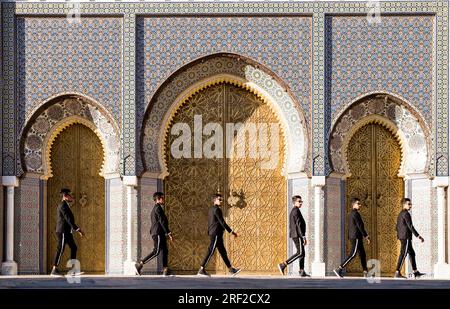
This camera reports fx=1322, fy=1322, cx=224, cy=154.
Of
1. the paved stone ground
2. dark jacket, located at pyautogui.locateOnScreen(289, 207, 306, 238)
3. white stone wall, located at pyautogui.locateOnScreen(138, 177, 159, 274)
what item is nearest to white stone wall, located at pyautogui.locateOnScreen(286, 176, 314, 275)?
the paved stone ground

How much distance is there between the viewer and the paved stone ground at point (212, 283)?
42.1 ft

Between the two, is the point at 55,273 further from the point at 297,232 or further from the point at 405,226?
the point at 405,226

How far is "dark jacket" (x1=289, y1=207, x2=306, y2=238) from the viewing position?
47.5ft

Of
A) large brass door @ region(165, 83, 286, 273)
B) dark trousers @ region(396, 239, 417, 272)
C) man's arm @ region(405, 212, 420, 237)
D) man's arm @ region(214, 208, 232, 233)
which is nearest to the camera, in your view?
man's arm @ region(214, 208, 232, 233)

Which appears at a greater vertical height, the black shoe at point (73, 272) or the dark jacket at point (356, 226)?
the dark jacket at point (356, 226)

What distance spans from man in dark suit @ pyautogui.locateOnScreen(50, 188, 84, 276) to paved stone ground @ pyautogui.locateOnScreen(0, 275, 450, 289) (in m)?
0.32

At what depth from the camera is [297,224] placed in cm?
1450

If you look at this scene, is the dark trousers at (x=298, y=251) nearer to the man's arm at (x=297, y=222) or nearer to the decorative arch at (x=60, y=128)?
the man's arm at (x=297, y=222)

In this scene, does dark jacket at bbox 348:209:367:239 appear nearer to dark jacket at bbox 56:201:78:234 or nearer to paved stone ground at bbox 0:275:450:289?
paved stone ground at bbox 0:275:450:289

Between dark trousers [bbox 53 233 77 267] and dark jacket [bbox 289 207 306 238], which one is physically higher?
dark jacket [bbox 289 207 306 238]

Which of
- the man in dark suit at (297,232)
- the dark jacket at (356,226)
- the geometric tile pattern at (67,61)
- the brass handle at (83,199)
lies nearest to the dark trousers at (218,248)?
the man in dark suit at (297,232)

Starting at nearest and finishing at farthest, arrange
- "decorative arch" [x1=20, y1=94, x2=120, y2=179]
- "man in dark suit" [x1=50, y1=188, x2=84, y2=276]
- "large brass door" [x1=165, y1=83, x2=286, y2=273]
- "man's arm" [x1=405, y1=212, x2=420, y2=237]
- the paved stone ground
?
the paved stone ground, "man in dark suit" [x1=50, y1=188, x2=84, y2=276], "man's arm" [x1=405, y1=212, x2=420, y2=237], "decorative arch" [x1=20, y1=94, x2=120, y2=179], "large brass door" [x1=165, y1=83, x2=286, y2=273]

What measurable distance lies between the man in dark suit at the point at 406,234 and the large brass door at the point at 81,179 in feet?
11.5
